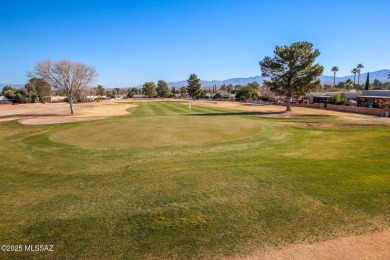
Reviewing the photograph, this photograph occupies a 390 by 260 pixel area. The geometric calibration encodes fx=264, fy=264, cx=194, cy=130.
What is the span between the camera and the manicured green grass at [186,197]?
7.59 m

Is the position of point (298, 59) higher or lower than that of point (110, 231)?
higher

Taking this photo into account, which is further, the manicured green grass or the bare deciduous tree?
the bare deciduous tree

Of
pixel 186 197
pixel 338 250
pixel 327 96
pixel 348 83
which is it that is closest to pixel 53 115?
pixel 186 197

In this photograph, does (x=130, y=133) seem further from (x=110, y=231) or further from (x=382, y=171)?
(x=382, y=171)

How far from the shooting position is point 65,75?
175ft

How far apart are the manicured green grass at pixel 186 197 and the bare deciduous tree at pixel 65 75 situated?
124 ft

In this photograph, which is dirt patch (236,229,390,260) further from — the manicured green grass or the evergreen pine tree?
the evergreen pine tree

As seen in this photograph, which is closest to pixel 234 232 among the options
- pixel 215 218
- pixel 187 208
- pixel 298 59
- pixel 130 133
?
pixel 215 218

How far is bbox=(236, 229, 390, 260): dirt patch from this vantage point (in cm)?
688

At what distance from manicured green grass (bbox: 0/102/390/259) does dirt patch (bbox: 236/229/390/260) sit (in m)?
0.28

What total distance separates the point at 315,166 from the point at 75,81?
174 feet

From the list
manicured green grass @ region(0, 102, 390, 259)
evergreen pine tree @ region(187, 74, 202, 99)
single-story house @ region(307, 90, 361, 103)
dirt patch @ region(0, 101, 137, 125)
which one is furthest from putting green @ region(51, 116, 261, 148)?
evergreen pine tree @ region(187, 74, 202, 99)

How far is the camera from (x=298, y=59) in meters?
54.6

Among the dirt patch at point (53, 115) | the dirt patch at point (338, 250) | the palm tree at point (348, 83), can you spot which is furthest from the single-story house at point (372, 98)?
the palm tree at point (348, 83)
